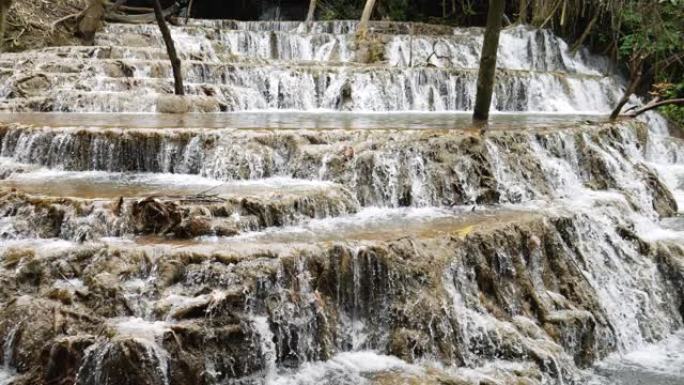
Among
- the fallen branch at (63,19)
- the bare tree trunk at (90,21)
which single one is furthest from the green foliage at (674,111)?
the fallen branch at (63,19)

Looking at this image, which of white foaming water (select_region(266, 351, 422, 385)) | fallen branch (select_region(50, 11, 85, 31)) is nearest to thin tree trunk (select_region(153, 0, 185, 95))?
fallen branch (select_region(50, 11, 85, 31))

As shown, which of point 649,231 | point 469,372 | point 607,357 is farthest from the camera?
point 649,231

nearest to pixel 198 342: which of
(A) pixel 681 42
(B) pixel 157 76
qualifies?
(B) pixel 157 76

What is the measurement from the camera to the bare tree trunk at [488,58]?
978 centimetres

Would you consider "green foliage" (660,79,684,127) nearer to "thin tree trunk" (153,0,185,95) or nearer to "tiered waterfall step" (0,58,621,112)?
"tiered waterfall step" (0,58,621,112)

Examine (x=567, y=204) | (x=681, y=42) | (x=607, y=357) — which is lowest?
(x=607, y=357)

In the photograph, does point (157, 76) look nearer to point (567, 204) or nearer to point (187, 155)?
point (187, 155)

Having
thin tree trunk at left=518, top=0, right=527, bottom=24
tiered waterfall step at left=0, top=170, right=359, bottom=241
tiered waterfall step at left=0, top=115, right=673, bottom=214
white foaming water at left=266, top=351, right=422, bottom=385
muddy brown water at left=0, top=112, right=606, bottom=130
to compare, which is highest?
thin tree trunk at left=518, top=0, right=527, bottom=24

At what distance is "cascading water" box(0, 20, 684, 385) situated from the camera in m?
5.07

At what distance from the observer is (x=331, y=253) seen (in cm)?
566

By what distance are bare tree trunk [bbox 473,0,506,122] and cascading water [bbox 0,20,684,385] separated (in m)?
0.47

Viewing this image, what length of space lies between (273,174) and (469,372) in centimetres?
352

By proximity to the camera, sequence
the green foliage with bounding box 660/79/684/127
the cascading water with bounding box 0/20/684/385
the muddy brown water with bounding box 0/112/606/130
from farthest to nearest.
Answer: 1. the green foliage with bounding box 660/79/684/127
2. the muddy brown water with bounding box 0/112/606/130
3. the cascading water with bounding box 0/20/684/385

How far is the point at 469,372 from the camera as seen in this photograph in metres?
5.47
